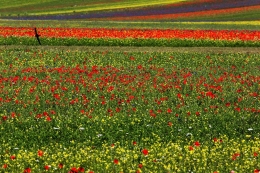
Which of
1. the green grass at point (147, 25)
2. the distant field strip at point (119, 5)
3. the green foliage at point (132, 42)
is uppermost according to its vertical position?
the green foliage at point (132, 42)

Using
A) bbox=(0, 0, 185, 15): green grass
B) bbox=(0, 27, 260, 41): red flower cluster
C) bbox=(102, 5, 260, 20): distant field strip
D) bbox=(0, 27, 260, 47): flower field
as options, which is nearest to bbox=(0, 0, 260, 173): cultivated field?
bbox=(0, 27, 260, 47): flower field

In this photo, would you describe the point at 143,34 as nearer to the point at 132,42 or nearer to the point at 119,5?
the point at 132,42

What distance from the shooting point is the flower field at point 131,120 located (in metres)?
9.25

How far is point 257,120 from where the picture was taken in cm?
1225

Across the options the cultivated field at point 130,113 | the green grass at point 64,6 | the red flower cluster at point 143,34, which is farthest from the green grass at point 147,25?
the green grass at point 64,6

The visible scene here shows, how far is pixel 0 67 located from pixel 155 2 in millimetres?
54851

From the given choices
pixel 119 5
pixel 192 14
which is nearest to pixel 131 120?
pixel 192 14

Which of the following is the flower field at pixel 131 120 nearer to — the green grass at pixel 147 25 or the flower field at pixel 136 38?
the flower field at pixel 136 38

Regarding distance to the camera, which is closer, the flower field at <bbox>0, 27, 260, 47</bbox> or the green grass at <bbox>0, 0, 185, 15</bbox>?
the flower field at <bbox>0, 27, 260, 47</bbox>

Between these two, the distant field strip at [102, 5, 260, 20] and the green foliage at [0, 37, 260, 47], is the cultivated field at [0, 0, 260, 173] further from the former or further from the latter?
the distant field strip at [102, 5, 260, 20]

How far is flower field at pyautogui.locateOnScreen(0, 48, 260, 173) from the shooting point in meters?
9.25

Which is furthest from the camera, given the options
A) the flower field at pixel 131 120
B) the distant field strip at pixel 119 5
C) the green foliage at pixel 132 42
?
the distant field strip at pixel 119 5

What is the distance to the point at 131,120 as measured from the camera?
40.0 ft

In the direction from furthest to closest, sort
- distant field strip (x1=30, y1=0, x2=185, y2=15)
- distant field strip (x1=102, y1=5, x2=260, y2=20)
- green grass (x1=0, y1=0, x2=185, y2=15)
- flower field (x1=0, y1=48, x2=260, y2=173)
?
green grass (x1=0, y1=0, x2=185, y2=15), distant field strip (x1=30, y1=0, x2=185, y2=15), distant field strip (x1=102, y1=5, x2=260, y2=20), flower field (x1=0, y1=48, x2=260, y2=173)
